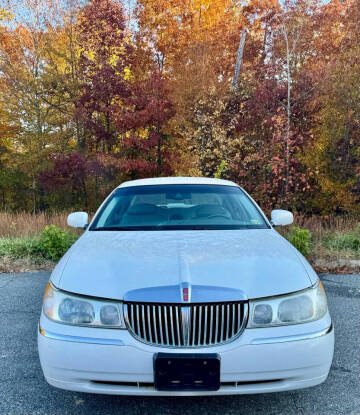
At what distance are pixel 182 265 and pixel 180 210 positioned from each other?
50.8 inches

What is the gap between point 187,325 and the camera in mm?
1923

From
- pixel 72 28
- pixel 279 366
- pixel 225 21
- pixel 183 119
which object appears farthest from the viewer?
pixel 225 21

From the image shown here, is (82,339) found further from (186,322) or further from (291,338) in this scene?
(291,338)

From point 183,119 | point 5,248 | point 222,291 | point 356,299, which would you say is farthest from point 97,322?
point 183,119

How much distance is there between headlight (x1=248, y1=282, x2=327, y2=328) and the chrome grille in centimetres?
12

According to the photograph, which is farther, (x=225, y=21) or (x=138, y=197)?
(x=225, y=21)

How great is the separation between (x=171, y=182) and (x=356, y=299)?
264 cm

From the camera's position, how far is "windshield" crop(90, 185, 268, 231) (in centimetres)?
313

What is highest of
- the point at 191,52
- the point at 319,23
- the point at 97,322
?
the point at 319,23

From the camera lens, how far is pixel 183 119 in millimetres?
12945

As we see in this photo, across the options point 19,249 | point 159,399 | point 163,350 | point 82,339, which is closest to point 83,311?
point 82,339

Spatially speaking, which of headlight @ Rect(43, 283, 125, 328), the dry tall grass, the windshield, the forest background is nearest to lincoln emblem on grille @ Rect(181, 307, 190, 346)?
headlight @ Rect(43, 283, 125, 328)

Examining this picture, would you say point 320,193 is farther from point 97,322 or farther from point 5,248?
point 97,322

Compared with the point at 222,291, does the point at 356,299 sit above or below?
below
